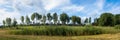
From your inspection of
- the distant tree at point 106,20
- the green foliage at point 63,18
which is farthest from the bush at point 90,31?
the distant tree at point 106,20

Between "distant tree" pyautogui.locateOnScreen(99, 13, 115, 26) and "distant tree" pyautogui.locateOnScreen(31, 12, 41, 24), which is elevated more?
"distant tree" pyautogui.locateOnScreen(31, 12, 41, 24)

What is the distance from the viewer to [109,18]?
59000mm

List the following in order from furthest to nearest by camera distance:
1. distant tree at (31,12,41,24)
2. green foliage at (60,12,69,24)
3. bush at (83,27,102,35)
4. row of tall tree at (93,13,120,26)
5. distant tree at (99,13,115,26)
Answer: distant tree at (99,13,115,26), row of tall tree at (93,13,120,26), green foliage at (60,12,69,24), distant tree at (31,12,41,24), bush at (83,27,102,35)

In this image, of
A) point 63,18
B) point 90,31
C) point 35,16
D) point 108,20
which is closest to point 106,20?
point 108,20

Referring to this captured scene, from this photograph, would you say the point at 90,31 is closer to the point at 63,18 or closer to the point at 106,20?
the point at 63,18

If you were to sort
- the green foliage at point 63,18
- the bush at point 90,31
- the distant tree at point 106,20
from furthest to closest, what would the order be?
1. the distant tree at point 106,20
2. the green foliage at point 63,18
3. the bush at point 90,31

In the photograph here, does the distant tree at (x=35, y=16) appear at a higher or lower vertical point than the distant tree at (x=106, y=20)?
higher

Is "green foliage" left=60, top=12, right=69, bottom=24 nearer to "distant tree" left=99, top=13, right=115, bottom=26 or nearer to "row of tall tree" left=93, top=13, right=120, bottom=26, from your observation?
"row of tall tree" left=93, top=13, right=120, bottom=26

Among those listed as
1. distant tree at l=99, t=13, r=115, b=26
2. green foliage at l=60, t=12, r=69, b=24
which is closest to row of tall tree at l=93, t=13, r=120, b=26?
distant tree at l=99, t=13, r=115, b=26

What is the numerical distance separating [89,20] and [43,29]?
42.9 m

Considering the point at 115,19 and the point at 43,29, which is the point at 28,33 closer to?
the point at 43,29

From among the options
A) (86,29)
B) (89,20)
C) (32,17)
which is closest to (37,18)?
(32,17)

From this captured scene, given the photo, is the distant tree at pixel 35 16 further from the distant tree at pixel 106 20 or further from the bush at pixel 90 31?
the bush at pixel 90 31

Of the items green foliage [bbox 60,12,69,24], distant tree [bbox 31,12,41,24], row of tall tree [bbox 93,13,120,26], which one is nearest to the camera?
distant tree [bbox 31,12,41,24]
